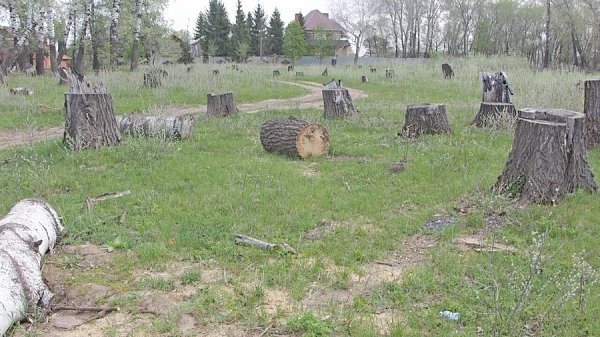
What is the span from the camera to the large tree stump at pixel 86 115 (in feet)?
25.6

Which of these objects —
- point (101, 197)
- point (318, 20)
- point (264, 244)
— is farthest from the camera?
point (318, 20)

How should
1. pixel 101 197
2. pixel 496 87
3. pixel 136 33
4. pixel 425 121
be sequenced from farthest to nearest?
pixel 136 33, pixel 496 87, pixel 425 121, pixel 101 197

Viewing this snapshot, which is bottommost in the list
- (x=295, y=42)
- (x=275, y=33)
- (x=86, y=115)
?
(x=86, y=115)

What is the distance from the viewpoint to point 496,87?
34.4 feet

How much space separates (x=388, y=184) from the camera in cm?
628

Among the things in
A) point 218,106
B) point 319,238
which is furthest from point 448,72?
point 319,238

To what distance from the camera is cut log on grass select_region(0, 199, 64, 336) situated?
317cm

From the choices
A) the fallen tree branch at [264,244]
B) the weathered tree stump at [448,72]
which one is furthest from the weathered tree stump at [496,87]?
the weathered tree stump at [448,72]

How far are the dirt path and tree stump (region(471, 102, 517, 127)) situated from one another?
5.91 m

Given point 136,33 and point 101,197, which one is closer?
point 101,197

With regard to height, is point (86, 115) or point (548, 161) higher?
point (86, 115)

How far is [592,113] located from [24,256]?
7.92 metres

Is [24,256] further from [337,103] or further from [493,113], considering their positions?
[493,113]

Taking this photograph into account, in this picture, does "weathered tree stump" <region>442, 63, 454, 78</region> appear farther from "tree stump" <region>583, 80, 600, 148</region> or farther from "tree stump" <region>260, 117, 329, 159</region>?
"tree stump" <region>260, 117, 329, 159</region>
